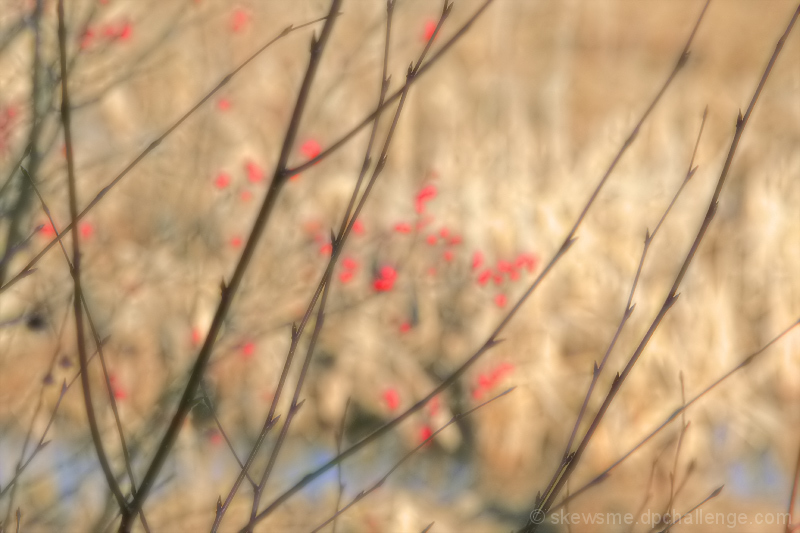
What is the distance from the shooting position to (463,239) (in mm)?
3070

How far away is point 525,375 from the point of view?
3064 millimetres

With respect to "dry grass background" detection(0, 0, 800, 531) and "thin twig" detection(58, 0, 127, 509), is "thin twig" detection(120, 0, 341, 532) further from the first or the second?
"dry grass background" detection(0, 0, 800, 531)

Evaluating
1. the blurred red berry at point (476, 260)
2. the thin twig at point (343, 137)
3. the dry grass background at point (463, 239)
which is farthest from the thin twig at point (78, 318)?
the blurred red berry at point (476, 260)

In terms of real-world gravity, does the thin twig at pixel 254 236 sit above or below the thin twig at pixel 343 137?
below

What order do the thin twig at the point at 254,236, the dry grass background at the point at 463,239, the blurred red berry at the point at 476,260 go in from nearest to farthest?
1. the thin twig at the point at 254,236
2. the dry grass background at the point at 463,239
3. the blurred red berry at the point at 476,260

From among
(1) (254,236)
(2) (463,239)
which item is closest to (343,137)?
(1) (254,236)

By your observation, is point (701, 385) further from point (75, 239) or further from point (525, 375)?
point (75, 239)

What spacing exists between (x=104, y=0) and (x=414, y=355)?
2007mm

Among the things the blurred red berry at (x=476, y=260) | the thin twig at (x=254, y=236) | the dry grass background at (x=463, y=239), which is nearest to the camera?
the thin twig at (x=254, y=236)

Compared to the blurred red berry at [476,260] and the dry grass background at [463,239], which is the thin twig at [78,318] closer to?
the dry grass background at [463,239]

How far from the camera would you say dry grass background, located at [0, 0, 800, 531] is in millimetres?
2799

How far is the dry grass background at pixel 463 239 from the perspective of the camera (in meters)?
2.80

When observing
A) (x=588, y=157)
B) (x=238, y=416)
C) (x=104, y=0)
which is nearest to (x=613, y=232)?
A: (x=588, y=157)

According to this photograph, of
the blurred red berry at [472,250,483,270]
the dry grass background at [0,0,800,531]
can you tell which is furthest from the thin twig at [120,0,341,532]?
the blurred red berry at [472,250,483,270]
